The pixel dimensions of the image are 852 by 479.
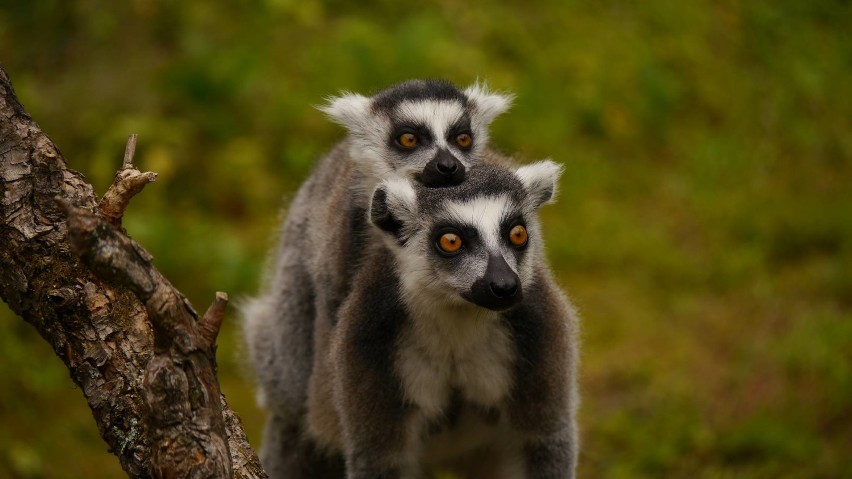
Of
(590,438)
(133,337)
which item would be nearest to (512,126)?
(590,438)

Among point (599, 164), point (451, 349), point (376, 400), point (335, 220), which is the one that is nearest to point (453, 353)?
point (451, 349)

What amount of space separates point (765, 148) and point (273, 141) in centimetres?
509

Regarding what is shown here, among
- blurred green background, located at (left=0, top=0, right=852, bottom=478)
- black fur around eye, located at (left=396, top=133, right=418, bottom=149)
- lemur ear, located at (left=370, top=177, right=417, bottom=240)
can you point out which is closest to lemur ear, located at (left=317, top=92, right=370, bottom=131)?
black fur around eye, located at (left=396, top=133, right=418, bottom=149)

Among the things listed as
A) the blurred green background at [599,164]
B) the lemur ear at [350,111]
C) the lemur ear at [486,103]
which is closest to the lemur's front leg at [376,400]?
the lemur ear at [350,111]

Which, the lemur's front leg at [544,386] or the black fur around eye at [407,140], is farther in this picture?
the black fur around eye at [407,140]

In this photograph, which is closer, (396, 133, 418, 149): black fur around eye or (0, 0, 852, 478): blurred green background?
(396, 133, 418, 149): black fur around eye

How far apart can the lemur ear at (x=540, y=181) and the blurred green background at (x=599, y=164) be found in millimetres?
2662

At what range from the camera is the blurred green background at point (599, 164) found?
7.43 meters

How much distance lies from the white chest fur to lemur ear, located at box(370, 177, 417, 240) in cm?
45

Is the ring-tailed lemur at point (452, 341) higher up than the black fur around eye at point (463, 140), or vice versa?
the black fur around eye at point (463, 140)

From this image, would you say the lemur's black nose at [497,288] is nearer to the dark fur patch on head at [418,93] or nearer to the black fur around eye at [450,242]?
the black fur around eye at [450,242]

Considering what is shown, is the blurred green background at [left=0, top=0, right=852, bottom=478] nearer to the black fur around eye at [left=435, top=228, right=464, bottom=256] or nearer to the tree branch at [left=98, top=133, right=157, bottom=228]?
the black fur around eye at [left=435, top=228, right=464, bottom=256]

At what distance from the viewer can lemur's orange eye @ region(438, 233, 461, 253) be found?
172 inches

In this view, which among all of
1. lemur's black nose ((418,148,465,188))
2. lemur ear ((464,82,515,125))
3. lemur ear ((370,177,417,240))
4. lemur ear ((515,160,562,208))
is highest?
lemur ear ((464,82,515,125))
